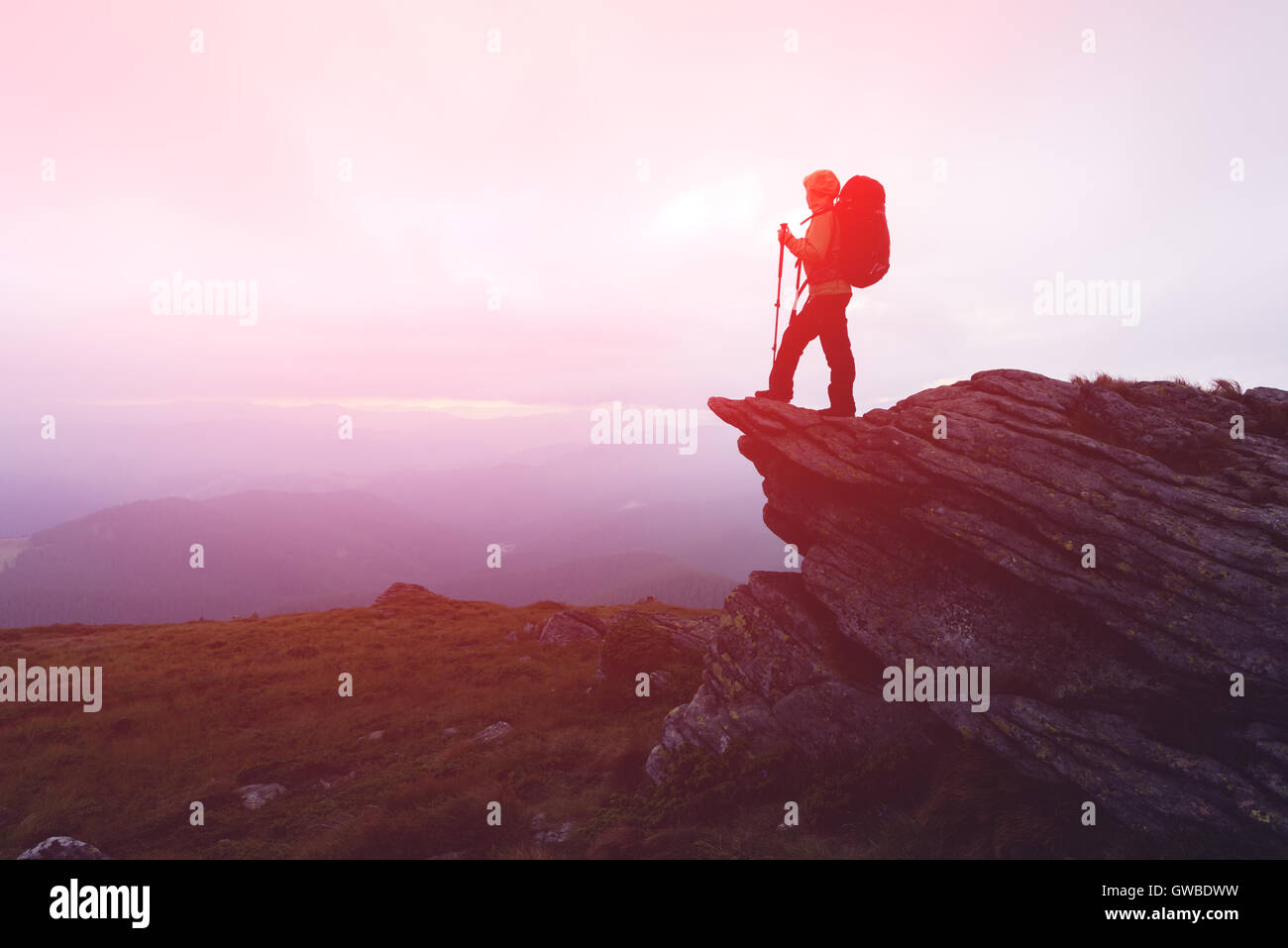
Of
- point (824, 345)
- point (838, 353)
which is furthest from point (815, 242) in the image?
point (838, 353)

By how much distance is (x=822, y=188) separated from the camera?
14.6 m

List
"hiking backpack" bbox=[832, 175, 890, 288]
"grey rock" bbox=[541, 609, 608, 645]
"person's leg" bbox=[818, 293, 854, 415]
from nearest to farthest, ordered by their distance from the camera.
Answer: "hiking backpack" bbox=[832, 175, 890, 288], "person's leg" bbox=[818, 293, 854, 415], "grey rock" bbox=[541, 609, 608, 645]

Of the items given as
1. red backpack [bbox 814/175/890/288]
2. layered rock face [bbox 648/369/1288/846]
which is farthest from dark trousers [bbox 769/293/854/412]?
layered rock face [bbox 648/369/1288/846]

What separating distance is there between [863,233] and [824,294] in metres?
1.69

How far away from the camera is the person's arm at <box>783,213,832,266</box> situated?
1431cm

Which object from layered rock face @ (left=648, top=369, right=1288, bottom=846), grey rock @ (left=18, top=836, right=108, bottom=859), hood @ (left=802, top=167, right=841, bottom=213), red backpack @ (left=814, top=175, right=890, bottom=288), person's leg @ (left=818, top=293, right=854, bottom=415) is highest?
hood @ (left=802, top=167, right=841, bottom=213)

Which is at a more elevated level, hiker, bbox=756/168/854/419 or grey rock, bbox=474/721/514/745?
hiker, bbox=756/168/854/419

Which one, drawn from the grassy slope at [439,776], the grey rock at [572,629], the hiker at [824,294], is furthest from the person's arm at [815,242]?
the grey rock at [572,629]

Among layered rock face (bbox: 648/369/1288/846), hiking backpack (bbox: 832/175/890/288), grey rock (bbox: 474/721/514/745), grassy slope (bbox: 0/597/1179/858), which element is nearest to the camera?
layered rock face (bbox: 648/369/1288/846)

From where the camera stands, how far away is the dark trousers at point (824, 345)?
14578 millimetres

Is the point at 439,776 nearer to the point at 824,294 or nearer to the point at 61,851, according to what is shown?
the point at 61,851

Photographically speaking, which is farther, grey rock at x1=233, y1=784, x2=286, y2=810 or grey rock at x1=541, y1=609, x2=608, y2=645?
grey rock at x1=541, y1=609, x2=608, y2=645

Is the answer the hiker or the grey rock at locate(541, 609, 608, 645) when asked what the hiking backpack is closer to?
the hiker

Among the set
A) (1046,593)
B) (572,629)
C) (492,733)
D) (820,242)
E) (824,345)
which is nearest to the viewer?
(1046,593)
